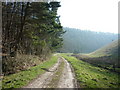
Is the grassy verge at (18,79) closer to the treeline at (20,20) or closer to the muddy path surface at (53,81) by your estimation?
the muddy path surface at (53,81)

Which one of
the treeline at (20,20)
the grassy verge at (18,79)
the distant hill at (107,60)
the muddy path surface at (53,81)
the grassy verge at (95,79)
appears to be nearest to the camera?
the grassy verge at (18,79)

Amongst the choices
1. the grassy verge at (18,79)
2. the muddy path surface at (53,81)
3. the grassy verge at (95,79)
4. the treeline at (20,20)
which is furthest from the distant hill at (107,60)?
the grassy verge at (18,79)

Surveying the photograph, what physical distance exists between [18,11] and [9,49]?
724 centimetres

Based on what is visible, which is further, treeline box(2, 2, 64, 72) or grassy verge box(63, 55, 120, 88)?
treeline box(2, 2, 64, 72)

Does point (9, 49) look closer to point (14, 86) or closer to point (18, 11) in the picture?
point (18, 11)

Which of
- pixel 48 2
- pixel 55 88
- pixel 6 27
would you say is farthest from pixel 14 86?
pixel 48 2

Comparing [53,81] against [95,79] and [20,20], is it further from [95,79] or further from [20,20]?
[20,20]

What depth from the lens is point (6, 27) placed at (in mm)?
22766

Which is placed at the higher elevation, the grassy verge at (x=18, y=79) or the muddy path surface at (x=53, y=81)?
the grassy verge at (x=18, y=79)

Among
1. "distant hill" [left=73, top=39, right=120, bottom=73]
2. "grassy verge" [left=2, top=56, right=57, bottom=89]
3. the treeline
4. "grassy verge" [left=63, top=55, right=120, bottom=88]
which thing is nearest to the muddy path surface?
"grassy verge" [left=2, top=56, right=57, bottom=89]

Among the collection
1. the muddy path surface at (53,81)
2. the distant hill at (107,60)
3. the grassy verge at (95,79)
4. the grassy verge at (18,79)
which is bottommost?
the distant hill at (107,60)

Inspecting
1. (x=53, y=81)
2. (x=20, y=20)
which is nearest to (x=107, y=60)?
(x=20, y=20)

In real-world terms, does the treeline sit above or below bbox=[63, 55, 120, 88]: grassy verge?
above

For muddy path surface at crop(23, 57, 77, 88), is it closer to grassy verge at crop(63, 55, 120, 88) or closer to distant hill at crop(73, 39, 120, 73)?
grassy verge at crop(63, 55, 120, 88)
